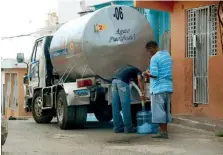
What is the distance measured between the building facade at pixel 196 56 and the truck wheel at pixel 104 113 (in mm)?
1712

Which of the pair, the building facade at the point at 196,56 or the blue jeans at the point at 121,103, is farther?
the building facade at the point at 196,56

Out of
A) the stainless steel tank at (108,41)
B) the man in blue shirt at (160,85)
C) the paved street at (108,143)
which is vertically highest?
the stainless steel tank at (108,41)

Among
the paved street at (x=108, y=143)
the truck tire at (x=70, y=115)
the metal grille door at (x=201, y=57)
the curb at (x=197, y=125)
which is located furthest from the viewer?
the metal grille door at (x=201, y=57)

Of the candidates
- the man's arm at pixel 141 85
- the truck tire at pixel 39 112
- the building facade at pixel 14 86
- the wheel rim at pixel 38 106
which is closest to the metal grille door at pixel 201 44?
the man's arm at pixel 141 85

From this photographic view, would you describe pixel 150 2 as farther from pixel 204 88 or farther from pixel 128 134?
pixel 128 134

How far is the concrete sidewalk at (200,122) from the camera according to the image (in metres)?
8.65

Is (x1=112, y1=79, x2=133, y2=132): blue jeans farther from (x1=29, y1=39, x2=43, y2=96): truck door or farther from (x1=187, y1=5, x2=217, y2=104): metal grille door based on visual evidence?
(x1=29, y1=39, x2=43, y2=96): truck door

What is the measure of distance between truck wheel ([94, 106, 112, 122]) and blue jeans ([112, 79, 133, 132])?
162 cm

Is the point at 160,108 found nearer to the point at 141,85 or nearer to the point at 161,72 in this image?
the point at 161,72

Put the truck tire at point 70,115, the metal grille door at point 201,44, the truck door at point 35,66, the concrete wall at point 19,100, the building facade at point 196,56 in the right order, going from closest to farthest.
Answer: the truck tire at point 70,115 → the building facade at point 196,56 → the metal grille door at point 201,44 → the truck door at point 35,66 → the concrete wall at point 19,100

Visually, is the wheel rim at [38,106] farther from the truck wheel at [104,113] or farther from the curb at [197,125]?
the curb at [197,125]

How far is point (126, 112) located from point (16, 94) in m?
22.3

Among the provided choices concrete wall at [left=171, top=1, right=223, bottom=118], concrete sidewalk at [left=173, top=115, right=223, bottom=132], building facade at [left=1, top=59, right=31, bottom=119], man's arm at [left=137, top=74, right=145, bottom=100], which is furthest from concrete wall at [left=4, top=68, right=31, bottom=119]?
man's arm at [left=137, top=74, right=145, bottom=100]

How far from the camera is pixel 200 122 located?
30.2ft
